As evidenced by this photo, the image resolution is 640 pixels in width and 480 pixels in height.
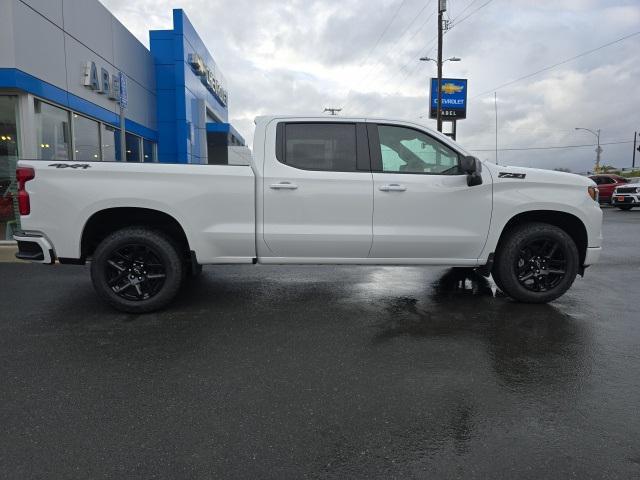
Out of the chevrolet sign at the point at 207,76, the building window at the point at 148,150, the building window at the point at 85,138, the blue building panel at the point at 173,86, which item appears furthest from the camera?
the chevrolet sign at the point at 207,76

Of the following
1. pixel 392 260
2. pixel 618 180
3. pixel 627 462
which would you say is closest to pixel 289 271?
pixel 392 260

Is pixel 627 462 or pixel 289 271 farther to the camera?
pixel 289 271

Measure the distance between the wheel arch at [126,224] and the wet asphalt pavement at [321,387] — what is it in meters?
0.68

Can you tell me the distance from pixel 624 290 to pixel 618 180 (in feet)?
83.0

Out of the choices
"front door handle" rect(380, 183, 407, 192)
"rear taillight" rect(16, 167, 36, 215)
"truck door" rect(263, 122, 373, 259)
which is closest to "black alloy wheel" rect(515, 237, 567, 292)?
"front door handle" rect(380, 183, 407, 192)

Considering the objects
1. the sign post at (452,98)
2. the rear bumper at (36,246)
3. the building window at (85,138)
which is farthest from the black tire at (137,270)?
the sign post at (452,98)

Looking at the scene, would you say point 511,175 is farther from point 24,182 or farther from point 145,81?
point 145,81

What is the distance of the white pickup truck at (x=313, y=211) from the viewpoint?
15.7 feet

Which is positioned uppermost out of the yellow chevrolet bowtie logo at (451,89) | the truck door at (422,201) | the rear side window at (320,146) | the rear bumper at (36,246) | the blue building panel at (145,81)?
the yellow chevrolet bowtie logo at (451,89)

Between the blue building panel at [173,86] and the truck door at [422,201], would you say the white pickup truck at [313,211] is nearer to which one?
the truck door at [422,201]

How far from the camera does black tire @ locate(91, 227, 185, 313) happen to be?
4859 mm

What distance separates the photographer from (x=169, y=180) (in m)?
4.80

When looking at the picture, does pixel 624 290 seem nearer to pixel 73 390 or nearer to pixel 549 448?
pixel 549 448

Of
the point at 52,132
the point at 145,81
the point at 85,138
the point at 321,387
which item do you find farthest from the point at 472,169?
the point at 145,81
